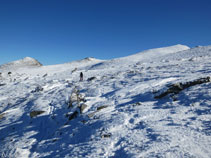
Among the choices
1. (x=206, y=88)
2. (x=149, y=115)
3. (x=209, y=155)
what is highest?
(x=206, y=88)

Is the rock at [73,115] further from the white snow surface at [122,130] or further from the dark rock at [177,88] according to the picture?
the dark rock at [177,88]

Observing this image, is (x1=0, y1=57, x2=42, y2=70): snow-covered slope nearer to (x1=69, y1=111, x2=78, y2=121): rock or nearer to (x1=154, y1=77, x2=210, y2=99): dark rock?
(x1=69, y1=111, x2=78, y2=121): rock

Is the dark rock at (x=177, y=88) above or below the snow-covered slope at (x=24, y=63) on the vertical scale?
below

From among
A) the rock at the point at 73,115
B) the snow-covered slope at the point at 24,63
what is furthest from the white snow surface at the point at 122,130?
the snow-covered slope at the point at 24,63

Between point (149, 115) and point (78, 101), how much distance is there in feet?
19.6

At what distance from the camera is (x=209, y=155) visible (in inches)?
151

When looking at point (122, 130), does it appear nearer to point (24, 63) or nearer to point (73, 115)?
point (73, 115)

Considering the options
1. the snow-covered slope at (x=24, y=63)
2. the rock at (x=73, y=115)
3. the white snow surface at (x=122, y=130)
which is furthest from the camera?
the snow-covered slope at (x=24, y=63)

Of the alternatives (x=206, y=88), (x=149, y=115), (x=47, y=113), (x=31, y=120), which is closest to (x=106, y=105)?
(x=149, y=115)

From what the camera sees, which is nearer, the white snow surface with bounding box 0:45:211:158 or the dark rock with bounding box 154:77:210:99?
the white snow surface with bounding box 0:45:211:158

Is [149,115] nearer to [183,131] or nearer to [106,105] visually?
[183,131]

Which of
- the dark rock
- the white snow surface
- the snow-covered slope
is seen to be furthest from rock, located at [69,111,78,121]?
the snow-covered slope

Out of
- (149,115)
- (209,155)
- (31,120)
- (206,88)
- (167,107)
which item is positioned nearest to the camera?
(209,155)

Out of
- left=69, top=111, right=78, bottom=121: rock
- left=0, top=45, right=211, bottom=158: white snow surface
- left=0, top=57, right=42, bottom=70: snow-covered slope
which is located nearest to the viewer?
left=0, top=45, right=211, bottom=158: white snow surface
